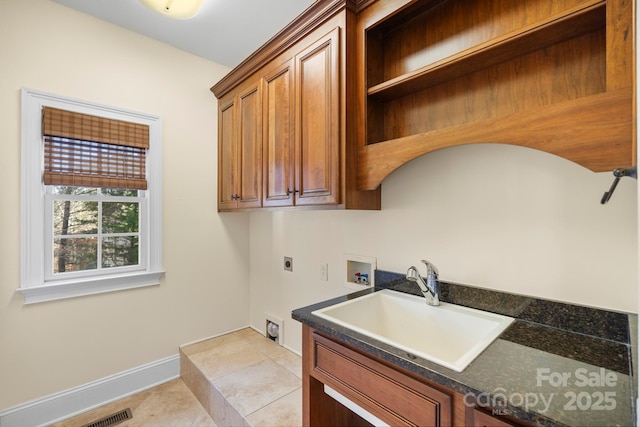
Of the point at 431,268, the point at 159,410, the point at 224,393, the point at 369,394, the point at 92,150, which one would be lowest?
the point at 159,410

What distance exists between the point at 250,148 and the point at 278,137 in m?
0.38

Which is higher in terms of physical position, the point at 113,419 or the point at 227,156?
the point at 227,156

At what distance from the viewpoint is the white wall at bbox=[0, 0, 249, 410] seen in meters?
1.71

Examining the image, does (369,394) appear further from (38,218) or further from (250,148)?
(38,218)

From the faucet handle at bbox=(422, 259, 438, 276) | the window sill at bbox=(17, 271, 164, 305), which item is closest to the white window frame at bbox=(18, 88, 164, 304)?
the window sill at bbox=(17, 271, 164, 305)

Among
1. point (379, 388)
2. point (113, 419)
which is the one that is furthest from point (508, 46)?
point (113, 419)

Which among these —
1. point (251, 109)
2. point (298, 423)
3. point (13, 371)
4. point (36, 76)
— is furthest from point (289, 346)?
point (36, 76)

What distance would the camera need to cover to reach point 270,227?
8.24ft

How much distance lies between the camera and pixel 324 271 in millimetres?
2010

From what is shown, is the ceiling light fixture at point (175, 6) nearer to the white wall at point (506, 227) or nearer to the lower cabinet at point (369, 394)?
the white wall at point (506, 227)

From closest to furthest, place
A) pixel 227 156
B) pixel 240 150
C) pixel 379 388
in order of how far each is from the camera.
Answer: pixel 379 388, pixel 240 150, pixel 227 156

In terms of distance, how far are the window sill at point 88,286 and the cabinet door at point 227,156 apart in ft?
2.47

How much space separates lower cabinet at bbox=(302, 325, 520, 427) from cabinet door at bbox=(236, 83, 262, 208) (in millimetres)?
1111

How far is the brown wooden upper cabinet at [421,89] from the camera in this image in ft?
2.91
